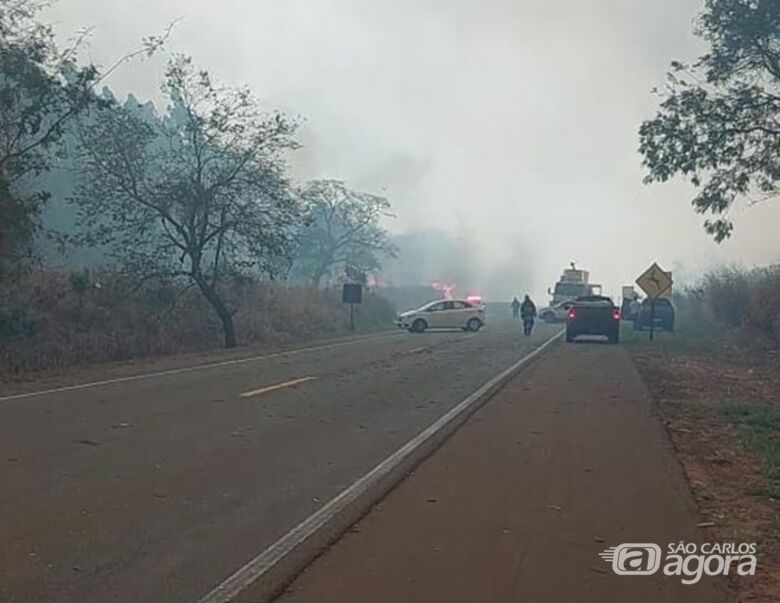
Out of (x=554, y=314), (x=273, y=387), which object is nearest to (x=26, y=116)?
(x=273, y=387)

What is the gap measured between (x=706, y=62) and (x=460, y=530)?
1081 inches

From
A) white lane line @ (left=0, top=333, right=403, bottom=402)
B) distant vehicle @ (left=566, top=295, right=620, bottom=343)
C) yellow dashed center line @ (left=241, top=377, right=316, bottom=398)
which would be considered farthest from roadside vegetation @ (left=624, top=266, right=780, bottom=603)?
white lane line @ (left=0, top=333, right=403, bottom=402)

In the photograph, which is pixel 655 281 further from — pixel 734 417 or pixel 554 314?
pixel 554 314

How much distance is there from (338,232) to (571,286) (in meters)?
20.5

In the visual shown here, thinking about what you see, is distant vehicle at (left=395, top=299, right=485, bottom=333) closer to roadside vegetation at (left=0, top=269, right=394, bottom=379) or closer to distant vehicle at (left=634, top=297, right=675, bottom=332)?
roadside vegetation at (left=0, top=269, right=394, bottom=379)

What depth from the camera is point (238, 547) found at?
719 centimetres

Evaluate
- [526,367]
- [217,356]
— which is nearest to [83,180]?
[217,356]

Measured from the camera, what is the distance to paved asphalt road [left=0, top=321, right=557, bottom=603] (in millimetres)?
6637

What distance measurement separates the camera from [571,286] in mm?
67438

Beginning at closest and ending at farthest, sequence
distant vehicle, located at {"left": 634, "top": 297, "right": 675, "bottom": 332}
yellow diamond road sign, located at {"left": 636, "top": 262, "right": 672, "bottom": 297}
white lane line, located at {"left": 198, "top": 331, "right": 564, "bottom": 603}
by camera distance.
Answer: white lane line, located at {"left": 198, "top": 331, "right": 564, "bottom": 603}, yellow diamond road sign, located at {"left": 636, "top": 262, "right": 672, "bottom": 297}, distant vehicle, located at {"left": 634, "top": 297, "right": 675, "bottom": 332}

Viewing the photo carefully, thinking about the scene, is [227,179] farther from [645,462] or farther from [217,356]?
[645,462]

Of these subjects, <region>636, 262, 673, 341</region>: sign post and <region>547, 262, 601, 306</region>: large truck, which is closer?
<region>636, 262, 673, 341</region>: sign post

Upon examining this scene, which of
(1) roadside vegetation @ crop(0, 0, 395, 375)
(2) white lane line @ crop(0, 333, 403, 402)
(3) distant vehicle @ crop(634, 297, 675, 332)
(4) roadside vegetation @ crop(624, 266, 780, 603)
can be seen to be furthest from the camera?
(3) distant vehicle @ crop(634, 297, 675, 332)

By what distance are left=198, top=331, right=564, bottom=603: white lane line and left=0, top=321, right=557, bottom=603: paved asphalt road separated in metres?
0.11
